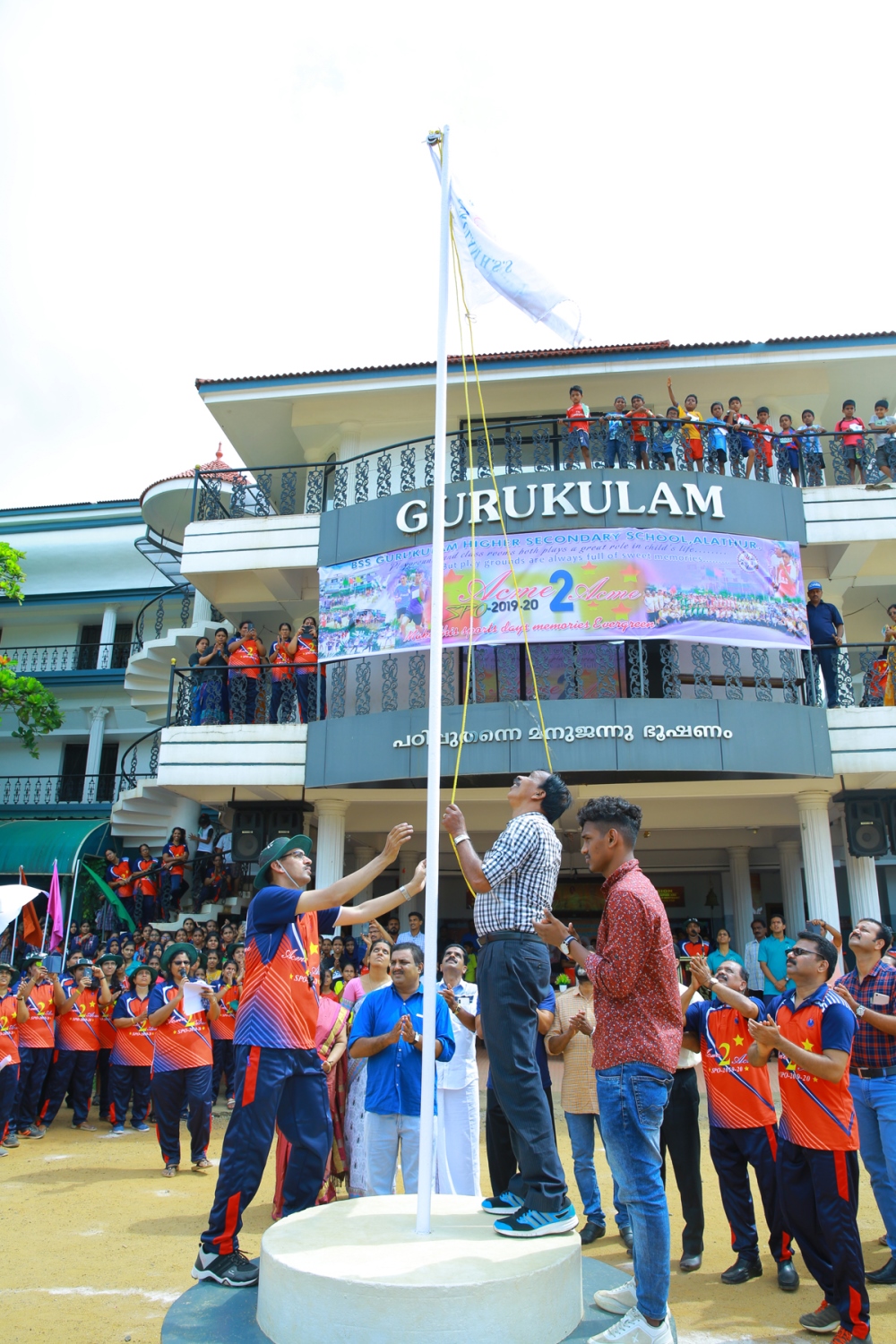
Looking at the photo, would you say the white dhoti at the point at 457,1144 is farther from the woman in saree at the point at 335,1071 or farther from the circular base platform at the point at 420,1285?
the circular base platform at the point at 420,1285

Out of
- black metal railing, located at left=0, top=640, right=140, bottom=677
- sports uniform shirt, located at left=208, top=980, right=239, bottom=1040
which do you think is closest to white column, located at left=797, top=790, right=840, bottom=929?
sports uniform shirt, located at left=208, top=980, right=239, bottom=1040

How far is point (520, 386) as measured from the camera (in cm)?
1761

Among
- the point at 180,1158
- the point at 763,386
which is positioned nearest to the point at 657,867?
the point at 763,386

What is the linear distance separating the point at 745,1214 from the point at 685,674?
33.4 feet

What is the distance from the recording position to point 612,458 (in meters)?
14.8

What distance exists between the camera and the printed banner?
1362 centimetres

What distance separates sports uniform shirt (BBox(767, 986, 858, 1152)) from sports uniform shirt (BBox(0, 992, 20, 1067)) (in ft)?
25.1

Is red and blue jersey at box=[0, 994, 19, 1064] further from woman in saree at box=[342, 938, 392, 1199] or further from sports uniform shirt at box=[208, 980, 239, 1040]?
woman in saree at box=[342, 938, 392, 1199]

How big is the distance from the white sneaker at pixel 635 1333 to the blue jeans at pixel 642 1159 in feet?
0.15

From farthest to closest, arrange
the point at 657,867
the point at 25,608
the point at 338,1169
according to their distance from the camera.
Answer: the point at 25,608 < the point at 657,867 < the point at 338,1169

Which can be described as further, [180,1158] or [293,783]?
[293,783]

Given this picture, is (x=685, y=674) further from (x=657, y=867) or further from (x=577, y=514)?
(x=657, y=867)

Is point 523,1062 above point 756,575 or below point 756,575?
below

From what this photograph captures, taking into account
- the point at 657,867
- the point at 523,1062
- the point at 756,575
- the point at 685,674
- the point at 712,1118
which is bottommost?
the point at 712,1118
